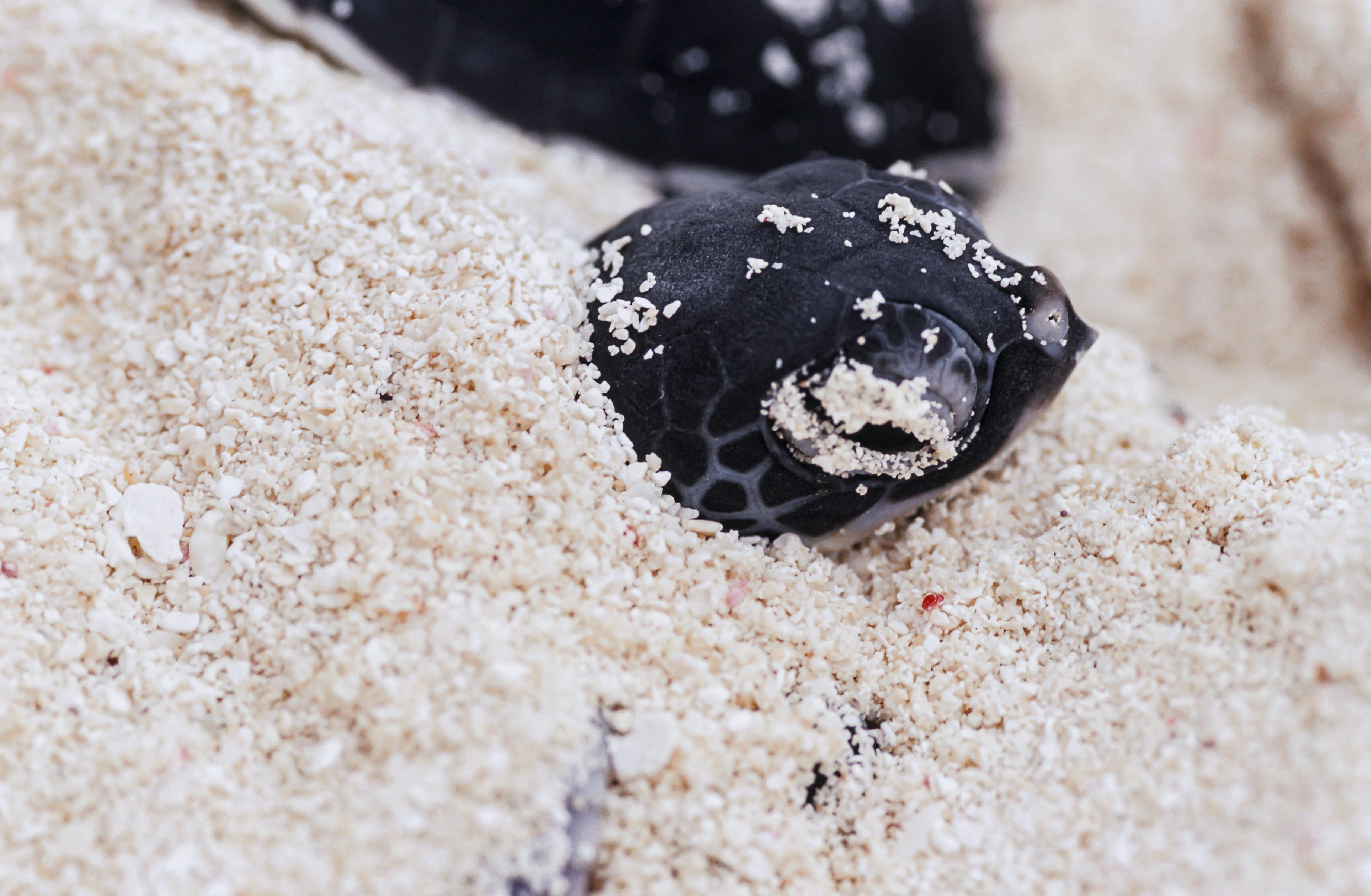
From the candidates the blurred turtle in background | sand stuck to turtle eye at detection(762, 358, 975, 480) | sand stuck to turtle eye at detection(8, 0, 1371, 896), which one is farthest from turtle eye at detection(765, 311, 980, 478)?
the blurred turtle in background

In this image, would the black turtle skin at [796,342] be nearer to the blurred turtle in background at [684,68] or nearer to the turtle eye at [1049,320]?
the turtle eye at [1049,320]

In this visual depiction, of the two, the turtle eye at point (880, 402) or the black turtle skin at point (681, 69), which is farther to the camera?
the black turtle skin at point (681, 69)

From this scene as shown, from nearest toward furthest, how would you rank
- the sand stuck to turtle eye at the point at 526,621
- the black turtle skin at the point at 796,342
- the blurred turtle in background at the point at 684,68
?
the sand stuck to turtle eye at the point at 526,621 → the black turtle skin at the point at 796,342 → the blurred turtle in background at the point at 684,68

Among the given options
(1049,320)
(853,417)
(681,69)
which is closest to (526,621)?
(853,417)

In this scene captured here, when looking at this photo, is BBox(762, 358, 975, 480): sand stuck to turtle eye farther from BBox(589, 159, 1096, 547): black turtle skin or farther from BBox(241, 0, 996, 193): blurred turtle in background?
BBox(241, 0, 996, 193): blurred turtle in background

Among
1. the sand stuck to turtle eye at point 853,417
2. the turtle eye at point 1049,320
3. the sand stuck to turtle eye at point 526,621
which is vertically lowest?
the sand stuck to turtle eye at point 526,621

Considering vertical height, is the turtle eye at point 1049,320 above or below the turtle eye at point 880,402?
above

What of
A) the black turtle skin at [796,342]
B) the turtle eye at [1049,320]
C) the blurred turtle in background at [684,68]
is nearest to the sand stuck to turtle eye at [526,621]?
the black turtle skin at [796,342]

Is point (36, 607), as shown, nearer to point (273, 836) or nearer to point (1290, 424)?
point (273, 836)

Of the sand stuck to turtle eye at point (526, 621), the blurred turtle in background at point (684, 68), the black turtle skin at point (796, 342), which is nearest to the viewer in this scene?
the sand stuck to turtle eye at point (526, 621)
